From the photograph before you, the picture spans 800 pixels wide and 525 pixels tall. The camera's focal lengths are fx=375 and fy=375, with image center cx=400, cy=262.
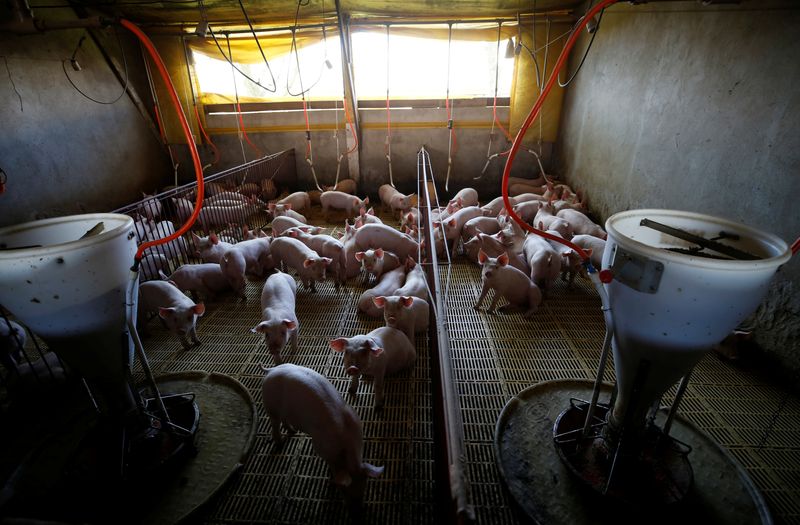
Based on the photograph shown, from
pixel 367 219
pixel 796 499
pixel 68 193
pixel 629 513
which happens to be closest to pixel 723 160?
pixel 796 499

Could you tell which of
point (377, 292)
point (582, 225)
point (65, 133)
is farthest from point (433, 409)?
point (65, 133)

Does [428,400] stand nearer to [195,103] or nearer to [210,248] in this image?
[210,248]

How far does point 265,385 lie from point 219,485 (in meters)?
0.59

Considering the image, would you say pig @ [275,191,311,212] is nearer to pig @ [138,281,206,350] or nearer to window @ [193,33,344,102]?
window @ [193,33,344,102]

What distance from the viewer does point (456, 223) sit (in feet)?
17.0

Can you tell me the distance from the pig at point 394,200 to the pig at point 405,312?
3.37 meters

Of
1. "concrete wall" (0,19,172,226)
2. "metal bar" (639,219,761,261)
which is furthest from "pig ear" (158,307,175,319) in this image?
"concrete wall" (0,19,172,226)

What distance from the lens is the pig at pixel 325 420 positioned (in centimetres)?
189

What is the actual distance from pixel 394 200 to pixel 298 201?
176cm

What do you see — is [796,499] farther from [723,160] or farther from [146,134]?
[146,134]

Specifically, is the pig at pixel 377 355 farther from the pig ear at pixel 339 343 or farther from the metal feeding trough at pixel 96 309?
the metal feeding trough at pixel 96 309

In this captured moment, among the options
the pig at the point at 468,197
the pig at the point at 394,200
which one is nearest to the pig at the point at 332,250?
the pig at the point at 394,200

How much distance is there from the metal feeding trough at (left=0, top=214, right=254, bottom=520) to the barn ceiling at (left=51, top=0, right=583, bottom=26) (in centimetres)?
503

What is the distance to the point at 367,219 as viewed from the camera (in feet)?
17.4
